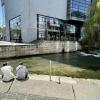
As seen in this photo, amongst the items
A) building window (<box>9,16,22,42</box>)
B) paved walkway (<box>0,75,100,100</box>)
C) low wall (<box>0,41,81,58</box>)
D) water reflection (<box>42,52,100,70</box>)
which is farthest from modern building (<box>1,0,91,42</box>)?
paved walkway (<box>0,75,100,100</box>)

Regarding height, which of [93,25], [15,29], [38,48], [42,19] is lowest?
[38,48]

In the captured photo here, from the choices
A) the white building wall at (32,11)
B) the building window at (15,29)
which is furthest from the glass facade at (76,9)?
the building window at (15,29)

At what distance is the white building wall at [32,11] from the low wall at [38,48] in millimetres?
4406

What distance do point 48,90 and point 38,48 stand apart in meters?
16.9

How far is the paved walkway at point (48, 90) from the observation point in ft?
16.1

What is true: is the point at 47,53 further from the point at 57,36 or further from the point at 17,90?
the point at 17,90

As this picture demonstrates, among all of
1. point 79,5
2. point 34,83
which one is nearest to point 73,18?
point 79,5

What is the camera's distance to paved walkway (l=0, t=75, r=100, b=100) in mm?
4895

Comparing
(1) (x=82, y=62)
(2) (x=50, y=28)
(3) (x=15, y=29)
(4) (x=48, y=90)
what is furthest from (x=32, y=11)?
(4) (x=48, y=90)

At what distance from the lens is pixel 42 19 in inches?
1104

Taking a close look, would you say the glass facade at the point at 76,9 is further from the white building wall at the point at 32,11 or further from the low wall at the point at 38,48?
the low wall at the point at 38,48

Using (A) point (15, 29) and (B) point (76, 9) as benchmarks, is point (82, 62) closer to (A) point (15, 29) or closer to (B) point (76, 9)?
(B) point (76, 9)

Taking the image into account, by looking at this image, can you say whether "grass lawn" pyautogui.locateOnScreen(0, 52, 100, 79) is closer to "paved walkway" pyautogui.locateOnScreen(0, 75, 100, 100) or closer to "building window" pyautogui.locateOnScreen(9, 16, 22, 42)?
"paved walkway" pyautogui.locateOnScreen(0, 75, 100, 100)

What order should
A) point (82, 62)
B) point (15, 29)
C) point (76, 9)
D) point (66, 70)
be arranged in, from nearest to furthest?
point (66, 70), point (82, 62), point (15, 29), point (76, 9)
